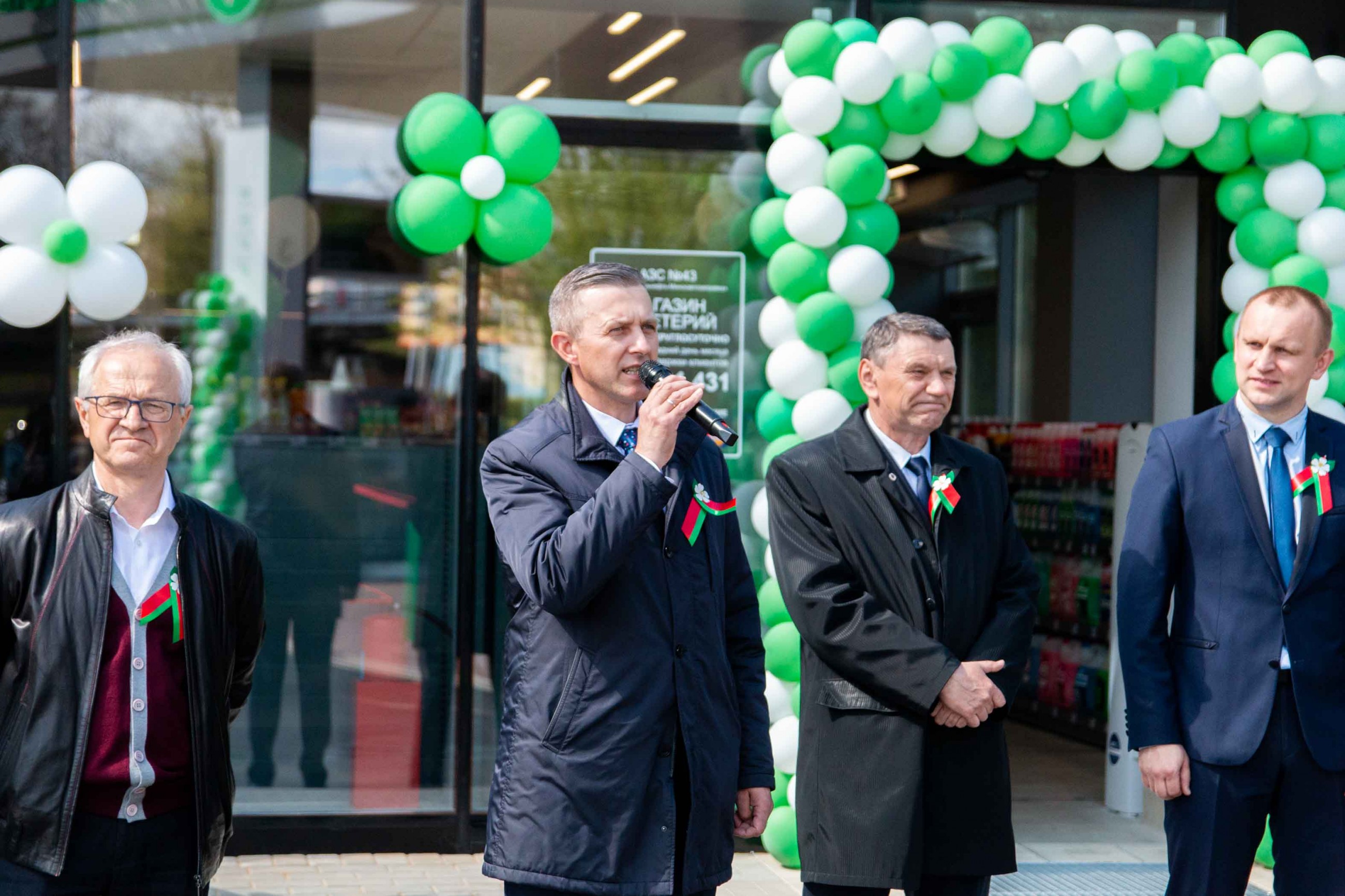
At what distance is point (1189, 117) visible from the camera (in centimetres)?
571

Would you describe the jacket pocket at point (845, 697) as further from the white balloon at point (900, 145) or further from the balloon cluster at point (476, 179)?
the white balloon at point (900, 145)

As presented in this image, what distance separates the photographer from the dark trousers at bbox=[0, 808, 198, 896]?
2654 mm

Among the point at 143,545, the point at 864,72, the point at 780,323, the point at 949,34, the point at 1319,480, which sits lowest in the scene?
the point at 143,545

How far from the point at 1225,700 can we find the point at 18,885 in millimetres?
2639

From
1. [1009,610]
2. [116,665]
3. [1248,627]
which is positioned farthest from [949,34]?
[116,665]

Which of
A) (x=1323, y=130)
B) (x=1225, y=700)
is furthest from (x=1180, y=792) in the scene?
(x=1323, y=130)

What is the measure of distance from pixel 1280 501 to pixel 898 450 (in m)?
0.94

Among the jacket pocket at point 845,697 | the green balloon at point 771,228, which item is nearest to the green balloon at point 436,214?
the green balloon at point 771,228

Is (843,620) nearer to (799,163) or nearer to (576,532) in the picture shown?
(576,532)

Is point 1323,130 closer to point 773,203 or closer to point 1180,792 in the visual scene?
point 773,203

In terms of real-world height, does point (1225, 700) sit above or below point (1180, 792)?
above

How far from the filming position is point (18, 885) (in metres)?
2.65

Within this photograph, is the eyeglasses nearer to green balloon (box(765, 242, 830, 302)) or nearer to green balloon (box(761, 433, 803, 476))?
green balloon (box(761, 433, 803, 476))

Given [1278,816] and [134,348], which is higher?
[134,348]
